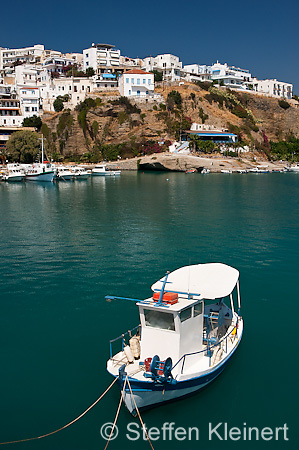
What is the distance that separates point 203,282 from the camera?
46.1ft

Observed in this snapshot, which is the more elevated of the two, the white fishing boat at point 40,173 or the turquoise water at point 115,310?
the white fishing boat at point 40,173

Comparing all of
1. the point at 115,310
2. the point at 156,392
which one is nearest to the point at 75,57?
the point at 115,310

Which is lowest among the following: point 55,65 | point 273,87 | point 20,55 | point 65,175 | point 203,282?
point 203,282

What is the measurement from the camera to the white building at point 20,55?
134 metres

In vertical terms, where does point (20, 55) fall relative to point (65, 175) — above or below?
above

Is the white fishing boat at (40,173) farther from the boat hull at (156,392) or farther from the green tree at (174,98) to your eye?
the boat hull at (156,392)

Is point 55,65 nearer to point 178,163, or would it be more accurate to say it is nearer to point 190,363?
point 178,163

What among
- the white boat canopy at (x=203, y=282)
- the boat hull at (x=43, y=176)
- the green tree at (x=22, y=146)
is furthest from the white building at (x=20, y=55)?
the white boat canopy at (x=203, y=282)

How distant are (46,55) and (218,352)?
459 ft

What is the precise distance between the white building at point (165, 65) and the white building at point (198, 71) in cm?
545

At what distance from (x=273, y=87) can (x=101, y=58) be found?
206ft

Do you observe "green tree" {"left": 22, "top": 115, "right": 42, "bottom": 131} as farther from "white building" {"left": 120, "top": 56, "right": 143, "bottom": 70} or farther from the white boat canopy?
the white boat canopy

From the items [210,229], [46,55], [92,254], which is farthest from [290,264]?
[46,55]

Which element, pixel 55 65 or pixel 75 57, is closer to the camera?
pixel 55 65
